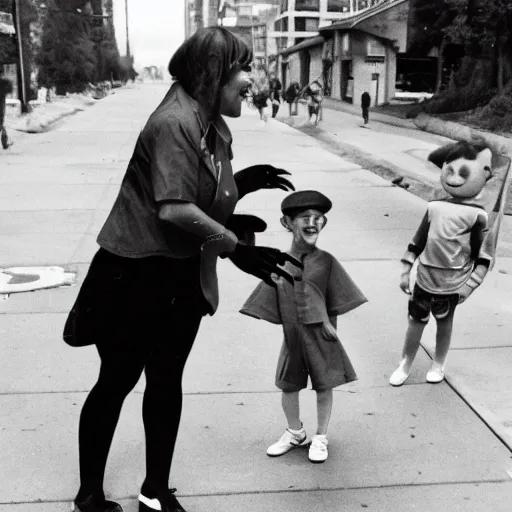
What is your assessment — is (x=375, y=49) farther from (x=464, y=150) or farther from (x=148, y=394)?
(x=148, y=394)

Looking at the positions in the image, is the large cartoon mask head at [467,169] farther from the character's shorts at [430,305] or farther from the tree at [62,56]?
the tree at [62,56]

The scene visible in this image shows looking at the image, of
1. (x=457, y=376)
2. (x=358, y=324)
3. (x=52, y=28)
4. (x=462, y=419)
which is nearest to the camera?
(x=462, y=419)

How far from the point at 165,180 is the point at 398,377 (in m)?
2.36

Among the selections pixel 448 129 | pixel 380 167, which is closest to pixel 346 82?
pixel 448 129

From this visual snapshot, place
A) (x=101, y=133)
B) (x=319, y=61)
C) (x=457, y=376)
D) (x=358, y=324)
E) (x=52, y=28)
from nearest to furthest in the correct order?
→ (x=457, y=376) < (x=358, y=324) < (x=101, y=133) < (x=52, y=28) < (x=319, y=61)

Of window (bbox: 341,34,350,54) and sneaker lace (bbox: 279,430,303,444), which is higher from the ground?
window (bbox: 341,34,350,54)

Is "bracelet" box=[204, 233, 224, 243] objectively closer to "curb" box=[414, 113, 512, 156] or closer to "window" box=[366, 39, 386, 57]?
"curb" box=[414, 113, 512, 156]

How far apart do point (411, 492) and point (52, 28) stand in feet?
149

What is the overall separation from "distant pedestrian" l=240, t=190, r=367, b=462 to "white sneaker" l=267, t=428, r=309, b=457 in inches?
4.5

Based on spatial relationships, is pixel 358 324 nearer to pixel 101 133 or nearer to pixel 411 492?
pixel 411 492

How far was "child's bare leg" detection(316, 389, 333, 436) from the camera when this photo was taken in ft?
11.1

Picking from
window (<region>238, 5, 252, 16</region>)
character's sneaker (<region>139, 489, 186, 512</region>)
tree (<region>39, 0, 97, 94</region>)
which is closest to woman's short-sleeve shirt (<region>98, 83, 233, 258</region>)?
character's sneaker (<region>139, 489, 186, 512</region>)

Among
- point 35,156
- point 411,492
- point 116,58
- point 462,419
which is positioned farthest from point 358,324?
point 116,58

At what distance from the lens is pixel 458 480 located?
3.27 meters
